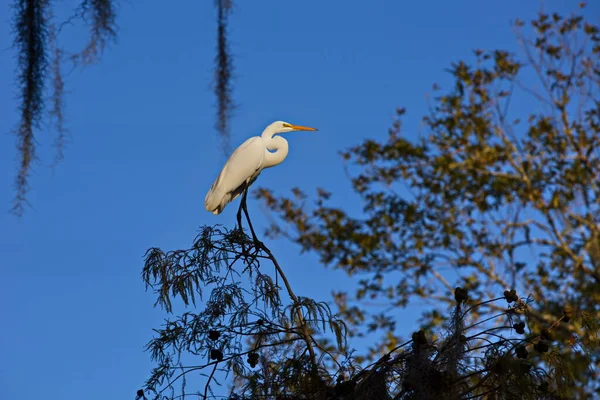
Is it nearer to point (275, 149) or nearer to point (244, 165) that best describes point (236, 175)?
point (244, 165)

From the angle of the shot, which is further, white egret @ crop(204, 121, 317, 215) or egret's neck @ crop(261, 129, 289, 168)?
egret's neck @ crop(261, 129, 289, 168)

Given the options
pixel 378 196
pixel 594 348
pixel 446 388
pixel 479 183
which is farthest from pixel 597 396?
pixel 446 388

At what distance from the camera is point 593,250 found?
6.59m

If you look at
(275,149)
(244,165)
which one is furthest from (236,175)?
(275,149)

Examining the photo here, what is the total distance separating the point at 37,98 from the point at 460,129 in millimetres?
4941

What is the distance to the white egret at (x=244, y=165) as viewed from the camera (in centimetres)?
385

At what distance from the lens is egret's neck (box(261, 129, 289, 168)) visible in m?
4.14

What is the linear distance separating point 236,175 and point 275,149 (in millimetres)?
478

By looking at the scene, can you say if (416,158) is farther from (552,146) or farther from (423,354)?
(423,354)

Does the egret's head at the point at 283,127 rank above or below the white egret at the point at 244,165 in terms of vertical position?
above

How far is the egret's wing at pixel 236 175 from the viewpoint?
12.6ft

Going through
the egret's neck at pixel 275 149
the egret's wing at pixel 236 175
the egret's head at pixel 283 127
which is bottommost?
the egret's wing at pixel 236 175

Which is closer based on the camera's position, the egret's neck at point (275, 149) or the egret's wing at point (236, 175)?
the egret's wing at point (236, 175)

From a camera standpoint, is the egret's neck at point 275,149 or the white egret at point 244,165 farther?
the egret's neck at point 275,149
